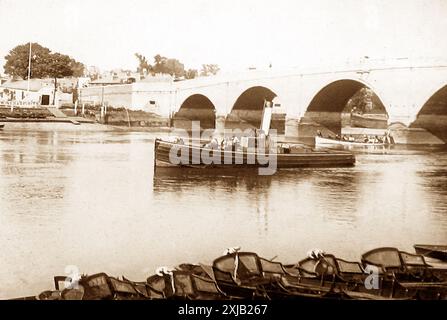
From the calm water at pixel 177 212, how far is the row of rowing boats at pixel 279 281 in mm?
987

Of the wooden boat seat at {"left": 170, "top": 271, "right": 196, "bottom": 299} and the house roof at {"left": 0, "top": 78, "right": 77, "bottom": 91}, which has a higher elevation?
the house roof at {"left": 0, "top": 78, "right": 77, "bottom": 91}

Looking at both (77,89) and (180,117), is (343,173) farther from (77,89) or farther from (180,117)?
(180,117)

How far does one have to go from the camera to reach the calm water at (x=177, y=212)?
Result: 5.18 metres

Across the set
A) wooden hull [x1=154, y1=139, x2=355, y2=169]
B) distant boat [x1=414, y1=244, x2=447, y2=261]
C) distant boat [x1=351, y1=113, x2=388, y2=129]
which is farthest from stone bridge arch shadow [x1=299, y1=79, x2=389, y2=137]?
distant boat [x1=414, y1=244, x2=447, y2=261]

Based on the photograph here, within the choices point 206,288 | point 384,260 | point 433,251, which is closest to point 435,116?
point 433,251

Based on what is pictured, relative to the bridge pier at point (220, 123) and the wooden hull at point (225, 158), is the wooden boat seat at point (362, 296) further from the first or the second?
the bridge pier at point (220, 123)

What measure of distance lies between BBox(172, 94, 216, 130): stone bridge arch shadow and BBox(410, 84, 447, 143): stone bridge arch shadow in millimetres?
9672

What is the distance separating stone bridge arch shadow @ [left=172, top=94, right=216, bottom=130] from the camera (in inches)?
920

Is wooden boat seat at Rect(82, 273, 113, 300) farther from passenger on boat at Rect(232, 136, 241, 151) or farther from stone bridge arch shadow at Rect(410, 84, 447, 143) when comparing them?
stone bridge arch shadow at Rect(410, 84, 447, 143)

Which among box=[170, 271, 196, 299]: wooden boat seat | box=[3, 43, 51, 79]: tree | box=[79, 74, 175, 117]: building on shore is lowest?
box=[170, 271, 196, 299]: wooden boat seat

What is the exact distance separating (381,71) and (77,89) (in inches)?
334

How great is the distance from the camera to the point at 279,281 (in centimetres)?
380

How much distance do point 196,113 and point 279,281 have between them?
2114 cm

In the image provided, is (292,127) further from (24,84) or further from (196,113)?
(24,84)
